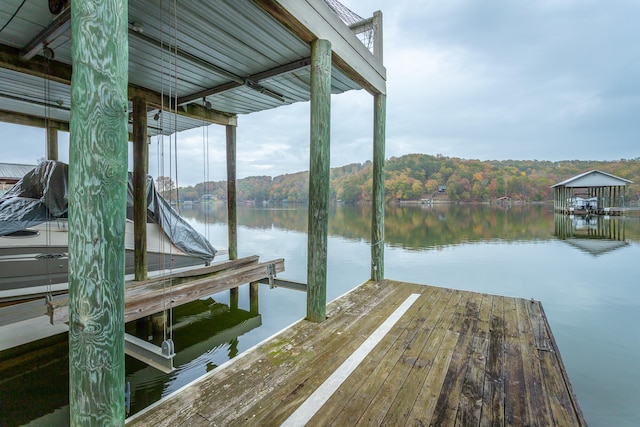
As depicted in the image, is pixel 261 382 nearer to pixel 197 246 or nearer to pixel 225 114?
pixel 197 246

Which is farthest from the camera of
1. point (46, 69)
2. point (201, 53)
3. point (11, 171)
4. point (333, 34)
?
point (11, 171)

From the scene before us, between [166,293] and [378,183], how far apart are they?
11.0 ft

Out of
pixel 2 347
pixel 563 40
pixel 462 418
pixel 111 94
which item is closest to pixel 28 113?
pixel 2 347

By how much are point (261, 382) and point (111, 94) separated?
6.26 feet

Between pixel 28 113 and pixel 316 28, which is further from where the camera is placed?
pixel 28 113

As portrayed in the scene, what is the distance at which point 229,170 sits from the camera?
6.54 metres

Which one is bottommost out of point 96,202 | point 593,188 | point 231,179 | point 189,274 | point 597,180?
point 189,274

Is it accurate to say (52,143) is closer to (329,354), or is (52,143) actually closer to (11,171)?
(11,171)

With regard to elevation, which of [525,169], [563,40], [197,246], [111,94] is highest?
[563,40]

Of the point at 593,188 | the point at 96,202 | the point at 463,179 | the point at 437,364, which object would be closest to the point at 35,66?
the point at 96,202

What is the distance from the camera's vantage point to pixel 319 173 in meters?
3.14

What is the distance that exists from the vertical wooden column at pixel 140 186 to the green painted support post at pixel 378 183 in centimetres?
365

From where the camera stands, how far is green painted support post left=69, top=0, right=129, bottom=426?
1.27 m

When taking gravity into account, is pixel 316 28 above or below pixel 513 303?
above
